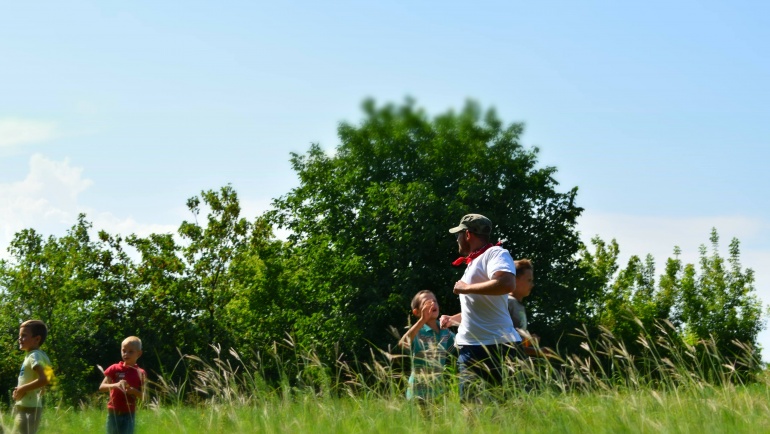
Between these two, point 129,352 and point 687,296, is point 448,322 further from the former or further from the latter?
point 687,296

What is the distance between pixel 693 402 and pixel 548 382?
0.91m

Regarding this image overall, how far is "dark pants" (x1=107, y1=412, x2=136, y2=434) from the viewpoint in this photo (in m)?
7.53

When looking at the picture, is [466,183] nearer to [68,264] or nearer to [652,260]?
[68,264]

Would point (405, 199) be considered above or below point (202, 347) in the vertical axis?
above

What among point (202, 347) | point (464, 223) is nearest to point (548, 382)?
point (464, 223)

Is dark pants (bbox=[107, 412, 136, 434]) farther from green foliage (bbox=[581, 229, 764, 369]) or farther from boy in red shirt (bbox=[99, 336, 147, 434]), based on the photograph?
green foliage (bbox=[581, 229, 764, 369])

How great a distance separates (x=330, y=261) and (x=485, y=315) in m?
29.4

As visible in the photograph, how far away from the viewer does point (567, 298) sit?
34.2m

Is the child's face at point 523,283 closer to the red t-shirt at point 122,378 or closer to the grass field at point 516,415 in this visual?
the grass field at point 516,415

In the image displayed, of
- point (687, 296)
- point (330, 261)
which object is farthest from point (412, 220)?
point (687, 296)

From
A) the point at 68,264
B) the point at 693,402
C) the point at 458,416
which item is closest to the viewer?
the point at 458,416

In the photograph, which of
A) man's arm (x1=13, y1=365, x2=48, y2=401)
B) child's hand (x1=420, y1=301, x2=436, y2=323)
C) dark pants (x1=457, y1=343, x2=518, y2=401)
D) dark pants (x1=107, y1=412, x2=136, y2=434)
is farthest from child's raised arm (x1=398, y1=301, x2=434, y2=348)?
man's arm (x1=13, y1=365, x2=48, y2=401)

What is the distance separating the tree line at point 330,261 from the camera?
111ft

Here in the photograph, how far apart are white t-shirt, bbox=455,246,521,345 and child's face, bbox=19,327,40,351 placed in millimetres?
3722
